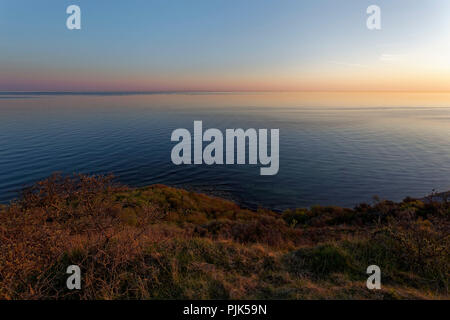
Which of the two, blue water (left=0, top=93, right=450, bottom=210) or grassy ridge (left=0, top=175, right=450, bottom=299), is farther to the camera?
blue water (left=0, top=93, right=450, bottom=210)

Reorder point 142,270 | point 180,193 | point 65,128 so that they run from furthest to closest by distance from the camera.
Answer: point 65,128 → point 180,193 → point 142,270

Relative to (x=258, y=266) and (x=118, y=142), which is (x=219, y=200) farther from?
(x=118, y=142)

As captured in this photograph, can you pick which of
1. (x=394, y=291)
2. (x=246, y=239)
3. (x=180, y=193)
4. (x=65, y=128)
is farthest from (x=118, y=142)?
(x=394, y=291)

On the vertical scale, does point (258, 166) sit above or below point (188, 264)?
below

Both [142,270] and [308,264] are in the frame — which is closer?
[142,270]

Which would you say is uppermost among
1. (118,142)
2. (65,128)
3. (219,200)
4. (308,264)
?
(65,128)

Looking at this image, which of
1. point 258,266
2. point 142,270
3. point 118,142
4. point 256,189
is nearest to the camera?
point 142,270

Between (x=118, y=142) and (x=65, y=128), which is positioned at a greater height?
(x=65, y=128)

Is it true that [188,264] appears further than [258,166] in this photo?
No

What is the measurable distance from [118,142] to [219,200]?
27.0m

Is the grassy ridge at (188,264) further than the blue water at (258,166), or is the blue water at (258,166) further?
the blue water at (258,166)

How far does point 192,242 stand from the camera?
23.3 ft

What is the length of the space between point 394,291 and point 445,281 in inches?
73.6

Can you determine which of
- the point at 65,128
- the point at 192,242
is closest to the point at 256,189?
the point at 192,242
